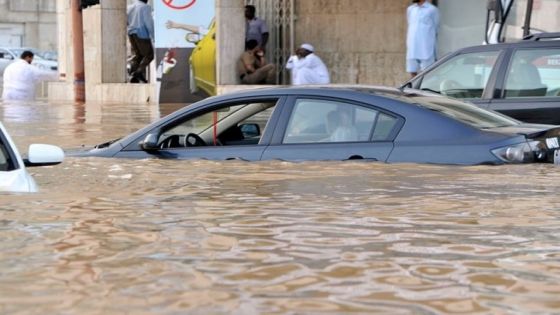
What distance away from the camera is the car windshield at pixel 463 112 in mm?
7863

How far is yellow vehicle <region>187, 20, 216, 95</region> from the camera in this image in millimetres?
19828

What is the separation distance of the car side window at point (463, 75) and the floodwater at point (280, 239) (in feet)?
9.19

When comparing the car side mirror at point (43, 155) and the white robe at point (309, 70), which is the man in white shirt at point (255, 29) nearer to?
the white robe at point (309, 70)

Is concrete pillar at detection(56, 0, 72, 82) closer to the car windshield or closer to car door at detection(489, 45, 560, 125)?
car door at detection(489, 45, 560, 125)

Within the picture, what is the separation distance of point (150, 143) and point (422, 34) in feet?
30.7

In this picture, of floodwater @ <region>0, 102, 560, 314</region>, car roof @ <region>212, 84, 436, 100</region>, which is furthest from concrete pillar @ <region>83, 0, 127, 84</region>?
car roof @ <region>212, 84, 436, 100</region>

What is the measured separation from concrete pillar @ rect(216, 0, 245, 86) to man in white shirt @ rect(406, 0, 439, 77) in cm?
358

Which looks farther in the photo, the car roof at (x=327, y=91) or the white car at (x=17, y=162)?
the car roof at (x=327, y=91)

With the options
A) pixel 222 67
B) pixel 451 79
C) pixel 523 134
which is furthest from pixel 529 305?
pixel 222 67

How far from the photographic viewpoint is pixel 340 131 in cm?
791

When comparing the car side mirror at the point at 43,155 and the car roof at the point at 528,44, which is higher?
the car roof at the point at 528,44

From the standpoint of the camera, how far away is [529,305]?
412 cm

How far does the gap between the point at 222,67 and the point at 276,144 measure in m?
11.6

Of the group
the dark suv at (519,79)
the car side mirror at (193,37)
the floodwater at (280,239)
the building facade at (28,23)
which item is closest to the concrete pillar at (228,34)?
the car side mirror at (193,37)
